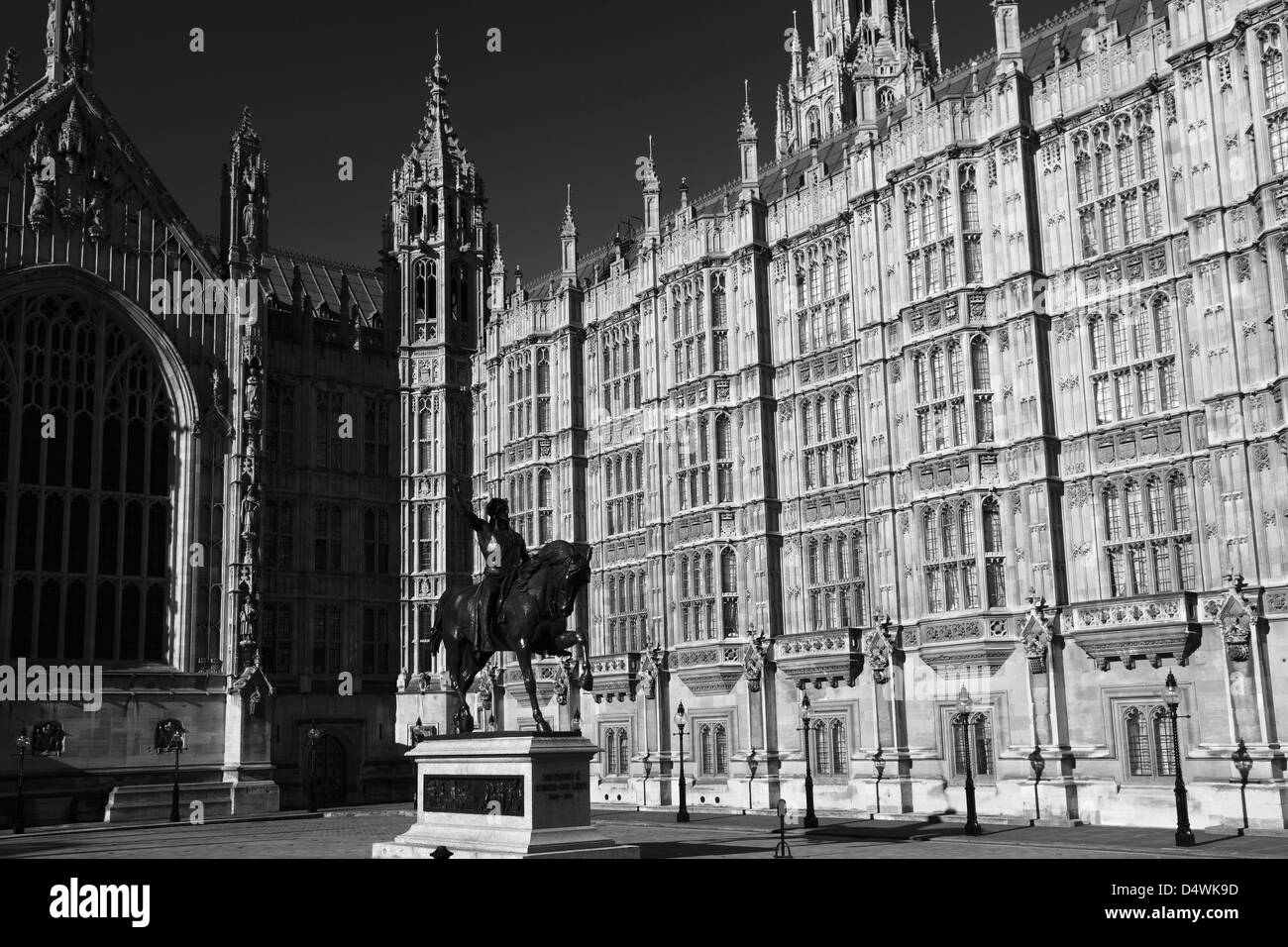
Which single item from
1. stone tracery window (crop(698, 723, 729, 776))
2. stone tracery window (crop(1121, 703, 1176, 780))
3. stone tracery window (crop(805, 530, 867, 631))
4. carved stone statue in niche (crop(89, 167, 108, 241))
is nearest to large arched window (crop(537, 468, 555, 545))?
stone tracery window (crop(698, 723, 729, 776))

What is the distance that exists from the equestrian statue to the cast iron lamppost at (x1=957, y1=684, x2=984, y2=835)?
1486 centimetres

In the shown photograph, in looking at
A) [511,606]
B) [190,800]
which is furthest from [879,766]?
[190,800]

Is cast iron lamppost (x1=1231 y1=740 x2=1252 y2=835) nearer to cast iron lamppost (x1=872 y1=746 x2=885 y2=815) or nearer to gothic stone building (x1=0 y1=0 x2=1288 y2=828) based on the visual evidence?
gothic stone building (x1=0 y1=0 x2=1288 y2=828)

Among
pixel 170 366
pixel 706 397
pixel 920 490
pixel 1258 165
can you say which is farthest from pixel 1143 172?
pixel 170 366

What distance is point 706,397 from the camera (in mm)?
53281

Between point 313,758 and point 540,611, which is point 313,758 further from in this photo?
point 540,611

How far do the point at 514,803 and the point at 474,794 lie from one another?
131 centimetres

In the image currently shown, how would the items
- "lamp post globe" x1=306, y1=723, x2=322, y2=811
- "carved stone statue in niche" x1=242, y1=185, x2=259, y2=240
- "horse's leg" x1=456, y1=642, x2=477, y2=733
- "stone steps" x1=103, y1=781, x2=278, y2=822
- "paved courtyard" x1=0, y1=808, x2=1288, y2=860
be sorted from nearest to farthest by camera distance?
"horse's leg" x1=456, y1=642, x2=477, y2=733 < "paved courtyard" x1=0, y1=808, x2=1288, y2=860 < "stone steps" x1=103, y1=781, x2=278, y2=822 < "lamp post globe" x1=306, y1=723, x2=322, y2=811 < "carved stone statue in niche" x1=242, y1=185, x2=259, y2=240

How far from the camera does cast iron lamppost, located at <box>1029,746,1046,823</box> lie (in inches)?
1538

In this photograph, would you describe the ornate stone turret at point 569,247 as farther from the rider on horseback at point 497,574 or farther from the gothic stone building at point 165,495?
the rider on horseback at point 497,574

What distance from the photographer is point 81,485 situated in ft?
185

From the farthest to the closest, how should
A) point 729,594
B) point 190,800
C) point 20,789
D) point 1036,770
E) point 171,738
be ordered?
point 171,738
point 190,800
point 729,594
point 20,789
point 1036,770

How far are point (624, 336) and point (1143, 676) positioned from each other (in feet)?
94.5

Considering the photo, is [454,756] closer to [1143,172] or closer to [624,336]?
[1143,172]
